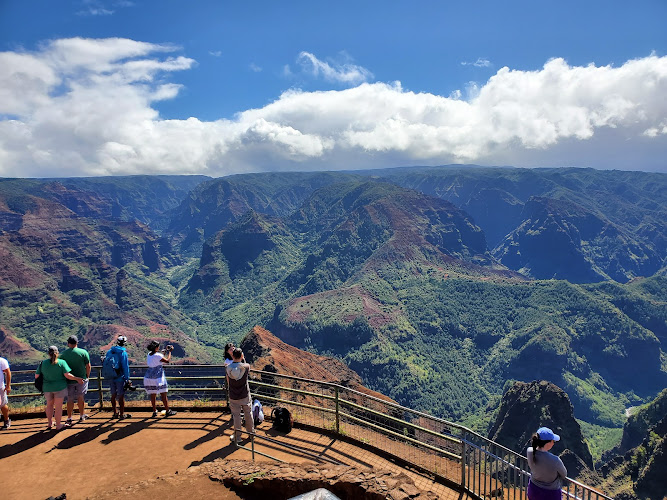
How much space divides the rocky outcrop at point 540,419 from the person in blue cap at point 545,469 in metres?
59.4

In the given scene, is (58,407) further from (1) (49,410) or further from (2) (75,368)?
(2) (75,368)

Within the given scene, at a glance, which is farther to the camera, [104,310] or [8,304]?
[104,310]

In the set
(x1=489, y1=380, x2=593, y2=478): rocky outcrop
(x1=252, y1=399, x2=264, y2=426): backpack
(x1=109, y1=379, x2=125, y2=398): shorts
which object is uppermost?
(x1=109, y1=379, x2=125, y2=398): shorts

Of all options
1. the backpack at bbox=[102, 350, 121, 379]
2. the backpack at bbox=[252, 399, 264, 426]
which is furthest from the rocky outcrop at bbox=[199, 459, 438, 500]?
the backpack at bbox=[102, 350, 121, 379]

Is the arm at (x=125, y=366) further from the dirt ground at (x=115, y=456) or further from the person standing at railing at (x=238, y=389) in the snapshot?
the person standing at railing at (x=238, y=389)

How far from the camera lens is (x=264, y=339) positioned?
168 ft

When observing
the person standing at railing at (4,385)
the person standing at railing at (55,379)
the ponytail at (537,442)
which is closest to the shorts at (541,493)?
the ponytail at (537,442)

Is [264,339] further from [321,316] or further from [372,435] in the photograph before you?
[321,316]

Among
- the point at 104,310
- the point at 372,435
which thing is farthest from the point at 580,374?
the point at 104,310

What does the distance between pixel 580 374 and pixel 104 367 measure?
575ft

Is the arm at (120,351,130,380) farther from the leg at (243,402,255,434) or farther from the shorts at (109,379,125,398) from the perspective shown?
the leg at (243,402,255,434)

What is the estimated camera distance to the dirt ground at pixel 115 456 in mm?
9281

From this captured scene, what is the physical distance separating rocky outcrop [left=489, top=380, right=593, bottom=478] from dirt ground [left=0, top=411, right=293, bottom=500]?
58.7 m

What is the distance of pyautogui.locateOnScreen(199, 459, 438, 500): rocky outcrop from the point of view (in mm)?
8242
